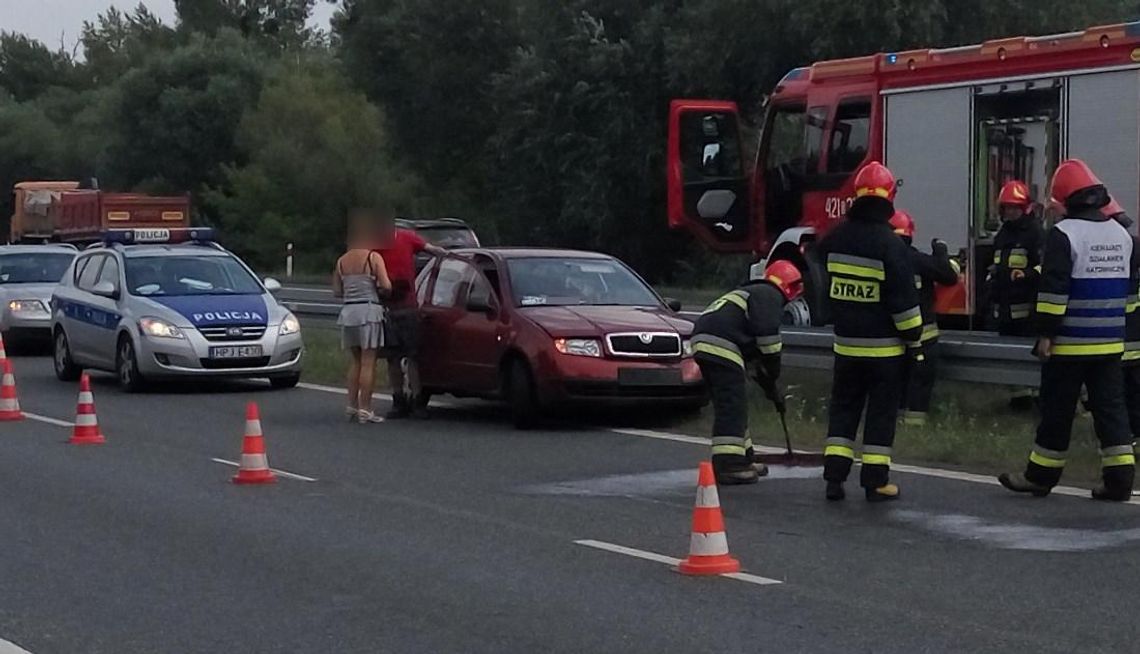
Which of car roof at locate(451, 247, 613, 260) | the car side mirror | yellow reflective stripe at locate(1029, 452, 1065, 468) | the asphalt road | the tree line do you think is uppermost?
the tree line

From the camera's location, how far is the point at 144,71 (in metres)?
72.1

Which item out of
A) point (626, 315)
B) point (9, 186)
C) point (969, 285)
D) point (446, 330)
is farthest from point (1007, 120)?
point (9, 186)

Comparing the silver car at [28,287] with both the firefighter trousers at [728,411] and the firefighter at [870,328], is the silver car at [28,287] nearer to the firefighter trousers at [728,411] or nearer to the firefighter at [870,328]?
the firefighter trousers at [728,411]

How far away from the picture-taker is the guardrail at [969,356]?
13633 mm

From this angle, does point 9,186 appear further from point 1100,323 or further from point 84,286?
point 1100,323

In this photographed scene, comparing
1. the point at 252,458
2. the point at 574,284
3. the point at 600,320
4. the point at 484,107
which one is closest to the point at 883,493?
the point at 252,458

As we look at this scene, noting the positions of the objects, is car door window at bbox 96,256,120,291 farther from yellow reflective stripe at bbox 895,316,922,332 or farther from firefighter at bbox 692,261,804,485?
yellow reflective stripe at bbox 895,316,922,332

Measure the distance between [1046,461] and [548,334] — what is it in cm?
517

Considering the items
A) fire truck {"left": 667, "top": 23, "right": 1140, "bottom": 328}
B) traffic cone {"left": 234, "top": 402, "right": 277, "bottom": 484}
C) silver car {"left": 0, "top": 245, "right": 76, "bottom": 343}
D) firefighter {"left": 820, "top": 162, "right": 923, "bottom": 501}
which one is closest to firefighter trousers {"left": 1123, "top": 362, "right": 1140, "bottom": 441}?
firefighter {"left": 820, "top": 162, "right": 923, "bottom": 501}

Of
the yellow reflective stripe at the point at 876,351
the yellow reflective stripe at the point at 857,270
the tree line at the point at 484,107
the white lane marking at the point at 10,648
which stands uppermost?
the tree line at the point at 484,107

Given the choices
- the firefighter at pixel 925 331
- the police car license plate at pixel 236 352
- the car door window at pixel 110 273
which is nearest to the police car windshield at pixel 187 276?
the car door window at pixel 110 273

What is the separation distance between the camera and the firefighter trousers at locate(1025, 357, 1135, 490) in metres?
10.8

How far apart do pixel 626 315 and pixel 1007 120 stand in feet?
15.5

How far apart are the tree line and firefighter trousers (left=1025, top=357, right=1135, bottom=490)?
17.9 metres
